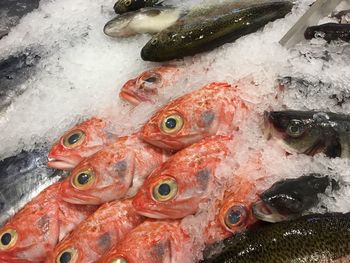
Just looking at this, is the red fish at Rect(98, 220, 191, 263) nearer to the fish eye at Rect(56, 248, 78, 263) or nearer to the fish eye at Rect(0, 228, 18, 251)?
the fish eye at Rect(56, 248, 78, 263)

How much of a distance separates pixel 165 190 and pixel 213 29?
1127 mm

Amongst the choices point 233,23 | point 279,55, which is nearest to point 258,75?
point 279,55

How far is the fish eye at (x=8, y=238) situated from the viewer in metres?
2.05

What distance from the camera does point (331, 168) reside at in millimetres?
1854

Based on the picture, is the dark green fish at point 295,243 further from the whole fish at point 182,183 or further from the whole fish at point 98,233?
the whole fish at point 98,233

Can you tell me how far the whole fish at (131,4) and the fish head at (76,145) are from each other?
1.13m

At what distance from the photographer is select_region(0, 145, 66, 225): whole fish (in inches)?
91.0

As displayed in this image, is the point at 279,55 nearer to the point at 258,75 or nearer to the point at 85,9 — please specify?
the point at 258,75

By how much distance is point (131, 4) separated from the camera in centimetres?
310

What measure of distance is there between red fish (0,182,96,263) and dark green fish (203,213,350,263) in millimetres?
774

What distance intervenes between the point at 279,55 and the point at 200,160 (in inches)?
32.3

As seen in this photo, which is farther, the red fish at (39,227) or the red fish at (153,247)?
the red fish at (39,227)

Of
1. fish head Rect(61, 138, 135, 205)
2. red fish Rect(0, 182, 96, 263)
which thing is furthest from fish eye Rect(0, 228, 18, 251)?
fish head Rect(61, 138, 135, 205)

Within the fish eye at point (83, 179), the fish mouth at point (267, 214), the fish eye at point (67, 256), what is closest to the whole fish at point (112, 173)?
the fish eye at point (83, 179)
